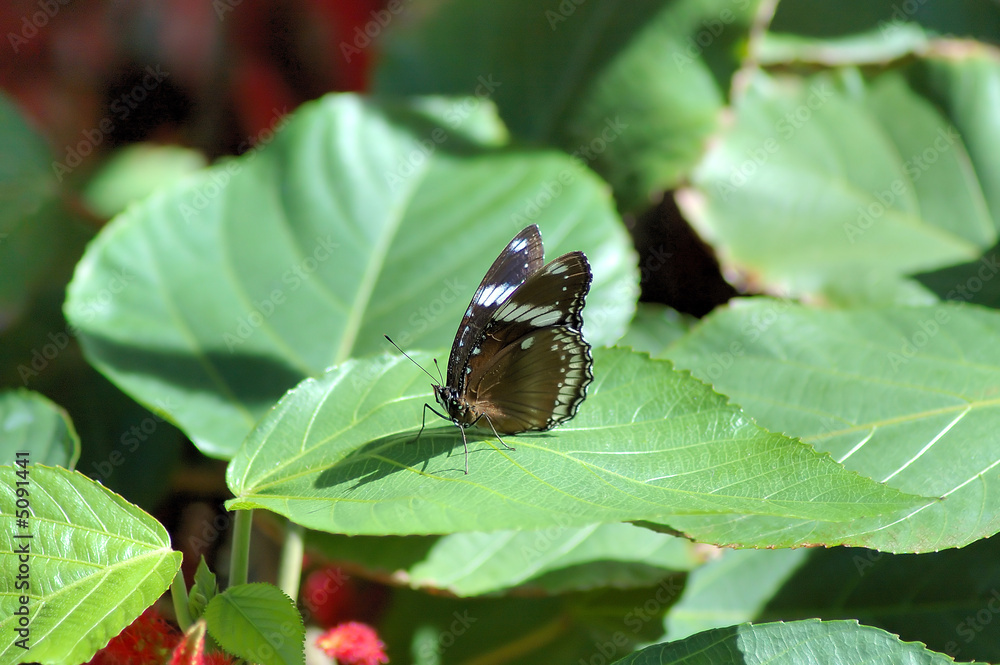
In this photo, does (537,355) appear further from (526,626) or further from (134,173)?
(134,173)

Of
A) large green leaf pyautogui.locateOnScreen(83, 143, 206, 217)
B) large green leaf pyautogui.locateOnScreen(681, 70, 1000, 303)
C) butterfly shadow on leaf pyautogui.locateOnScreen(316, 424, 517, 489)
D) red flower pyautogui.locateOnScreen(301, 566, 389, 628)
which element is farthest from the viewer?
large green leaf pyautogui.locateOnScreen(83, 143, 206, 217)

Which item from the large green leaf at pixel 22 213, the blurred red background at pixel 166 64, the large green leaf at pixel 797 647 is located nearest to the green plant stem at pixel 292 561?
the large green leaf at pixel 797 647

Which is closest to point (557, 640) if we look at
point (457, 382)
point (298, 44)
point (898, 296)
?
point (457, 382)

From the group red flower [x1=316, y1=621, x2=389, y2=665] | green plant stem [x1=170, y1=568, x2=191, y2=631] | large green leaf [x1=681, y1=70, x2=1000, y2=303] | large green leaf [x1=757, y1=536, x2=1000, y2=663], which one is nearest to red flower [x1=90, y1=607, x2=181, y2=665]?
green plant stem [x1=170, y1=568, x2=191, y2=631]

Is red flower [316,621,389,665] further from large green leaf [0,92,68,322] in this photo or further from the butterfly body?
large green leaf [0,92,68,322]

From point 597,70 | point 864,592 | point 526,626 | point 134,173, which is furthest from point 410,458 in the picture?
point 134,173

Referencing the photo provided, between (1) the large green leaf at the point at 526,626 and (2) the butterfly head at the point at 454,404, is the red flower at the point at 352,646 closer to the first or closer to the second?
(2) the butterfly head at the point at 454,404
